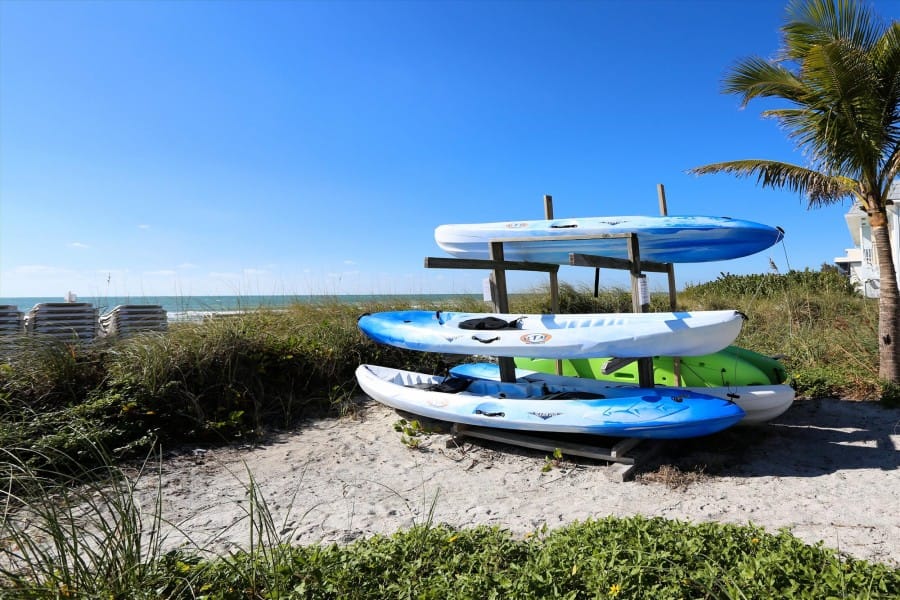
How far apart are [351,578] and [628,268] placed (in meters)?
4.16

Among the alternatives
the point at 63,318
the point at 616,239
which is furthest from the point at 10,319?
the point at 616,239

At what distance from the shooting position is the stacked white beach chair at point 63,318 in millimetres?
6480

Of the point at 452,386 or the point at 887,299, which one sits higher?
the point at 887,299

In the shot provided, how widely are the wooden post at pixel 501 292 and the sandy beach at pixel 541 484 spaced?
91 centimetres

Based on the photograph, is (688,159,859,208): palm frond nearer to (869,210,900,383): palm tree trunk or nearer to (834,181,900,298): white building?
(869,210,900,383): palm tree trunk

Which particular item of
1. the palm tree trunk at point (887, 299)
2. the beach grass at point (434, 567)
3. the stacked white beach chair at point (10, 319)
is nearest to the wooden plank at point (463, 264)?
the beach grass at point (434, 567)

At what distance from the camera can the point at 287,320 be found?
7.41m

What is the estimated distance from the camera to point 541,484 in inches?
152

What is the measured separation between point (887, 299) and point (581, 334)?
13.5ft

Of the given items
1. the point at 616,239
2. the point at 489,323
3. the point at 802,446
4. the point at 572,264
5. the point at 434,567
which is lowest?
the point at 802,446

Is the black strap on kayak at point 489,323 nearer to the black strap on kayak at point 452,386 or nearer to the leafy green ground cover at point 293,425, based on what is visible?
the black strap on kayak at point 452,386

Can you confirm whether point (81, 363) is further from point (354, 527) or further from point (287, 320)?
point (354, 527)

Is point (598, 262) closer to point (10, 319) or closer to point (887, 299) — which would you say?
point (887, 299)

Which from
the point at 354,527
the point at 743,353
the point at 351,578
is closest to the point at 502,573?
the point at 351,578
